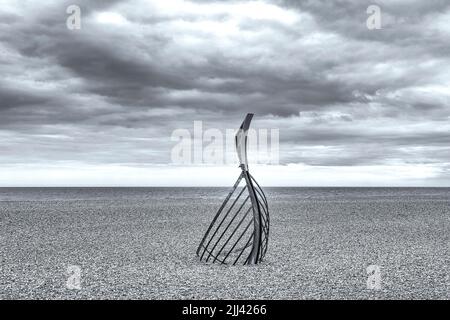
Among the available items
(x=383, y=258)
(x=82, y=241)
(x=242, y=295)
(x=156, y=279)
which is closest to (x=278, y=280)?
(x=242, y=295)

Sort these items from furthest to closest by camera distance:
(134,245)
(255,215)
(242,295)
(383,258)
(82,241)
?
(82,241) < (134,245) < (383,258) < (255,215) < (242,295)

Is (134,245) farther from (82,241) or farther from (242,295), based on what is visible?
(242,295)

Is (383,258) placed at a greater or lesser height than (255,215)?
lesser

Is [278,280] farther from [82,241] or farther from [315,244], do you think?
[82,241]

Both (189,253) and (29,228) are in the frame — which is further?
(29,228)

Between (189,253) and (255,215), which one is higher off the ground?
(255,215)

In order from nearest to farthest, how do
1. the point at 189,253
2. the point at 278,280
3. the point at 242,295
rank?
the point at 242,295 → the point at 278,280 → the point at 189,253

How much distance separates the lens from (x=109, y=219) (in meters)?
28.5

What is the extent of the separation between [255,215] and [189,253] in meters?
3.97

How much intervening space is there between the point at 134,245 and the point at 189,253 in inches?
113
